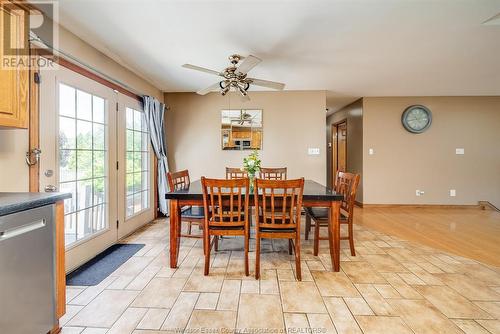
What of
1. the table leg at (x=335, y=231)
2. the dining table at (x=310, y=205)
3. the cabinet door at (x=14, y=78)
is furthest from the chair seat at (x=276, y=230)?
the cabinet door at (x=14, y=78)

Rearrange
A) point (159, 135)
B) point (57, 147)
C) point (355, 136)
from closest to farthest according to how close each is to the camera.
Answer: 1. point (57, 147)
2. point (159, 135)
3. point (355, 136)

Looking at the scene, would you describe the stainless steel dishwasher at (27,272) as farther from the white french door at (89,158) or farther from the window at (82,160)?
the window at (82,160)

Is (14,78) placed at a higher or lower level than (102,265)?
higher

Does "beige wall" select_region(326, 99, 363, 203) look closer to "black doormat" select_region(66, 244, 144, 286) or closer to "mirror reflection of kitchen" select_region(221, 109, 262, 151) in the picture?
"mirror reflection of kitchen" select_region(221, 109, 262, 151)

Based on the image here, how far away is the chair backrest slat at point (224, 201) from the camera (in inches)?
81.4

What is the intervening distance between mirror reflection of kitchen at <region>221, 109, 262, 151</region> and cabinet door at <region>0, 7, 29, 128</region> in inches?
125

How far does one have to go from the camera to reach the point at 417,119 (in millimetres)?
5004

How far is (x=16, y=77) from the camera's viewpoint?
1438mm

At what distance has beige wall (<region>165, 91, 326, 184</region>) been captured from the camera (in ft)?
14.7

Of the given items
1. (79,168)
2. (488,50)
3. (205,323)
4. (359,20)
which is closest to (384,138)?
(488,50)

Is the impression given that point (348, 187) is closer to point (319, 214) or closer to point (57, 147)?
point (319, 214)

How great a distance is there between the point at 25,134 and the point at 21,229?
105 centimetres

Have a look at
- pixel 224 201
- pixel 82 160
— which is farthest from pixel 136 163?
pixel 224 201

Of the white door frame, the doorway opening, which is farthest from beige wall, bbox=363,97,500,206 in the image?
the white door frame
